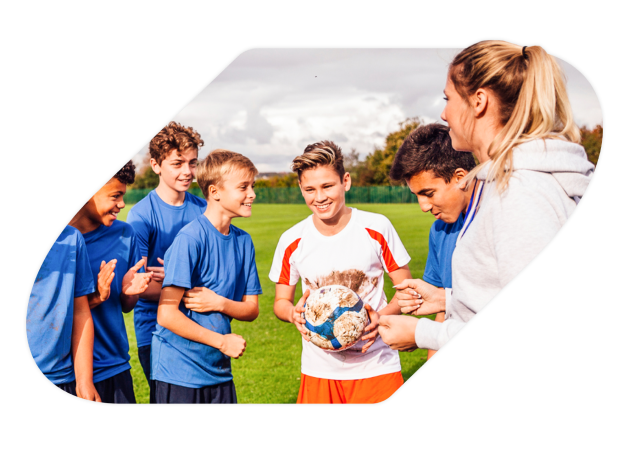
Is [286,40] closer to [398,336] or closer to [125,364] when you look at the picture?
[398,336]

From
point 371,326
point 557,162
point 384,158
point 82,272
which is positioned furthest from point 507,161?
point 82,272

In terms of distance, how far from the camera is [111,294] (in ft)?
8.95

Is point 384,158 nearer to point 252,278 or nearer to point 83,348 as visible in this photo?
→ point 252,278

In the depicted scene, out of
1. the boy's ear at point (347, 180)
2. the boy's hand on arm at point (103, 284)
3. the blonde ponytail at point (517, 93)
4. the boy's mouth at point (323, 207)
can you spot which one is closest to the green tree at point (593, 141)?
the blonde ponytail at point (517, 93)

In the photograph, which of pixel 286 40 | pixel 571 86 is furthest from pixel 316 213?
pixel 571 86

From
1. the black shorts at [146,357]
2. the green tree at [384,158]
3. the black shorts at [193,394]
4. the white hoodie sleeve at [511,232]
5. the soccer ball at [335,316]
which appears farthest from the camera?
the black shorts at [146,357]

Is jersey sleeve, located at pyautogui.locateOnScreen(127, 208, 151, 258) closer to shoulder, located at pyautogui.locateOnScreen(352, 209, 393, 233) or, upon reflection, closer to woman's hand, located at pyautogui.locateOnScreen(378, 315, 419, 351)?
shoulder, located at pyautogui.locateOnScreen(352, 209, 393, 233)

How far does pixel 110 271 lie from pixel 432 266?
1.59m

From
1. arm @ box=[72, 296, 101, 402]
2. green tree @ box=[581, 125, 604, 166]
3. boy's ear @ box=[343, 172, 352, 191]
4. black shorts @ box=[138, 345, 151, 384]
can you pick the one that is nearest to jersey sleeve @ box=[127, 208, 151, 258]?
arm @ box=[72, 296, 101, 402]

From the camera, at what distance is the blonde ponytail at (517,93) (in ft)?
7.70

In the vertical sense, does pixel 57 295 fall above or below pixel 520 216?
below

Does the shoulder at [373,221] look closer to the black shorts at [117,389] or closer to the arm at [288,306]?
the arm at [288,306]

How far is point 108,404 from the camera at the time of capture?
2812mm

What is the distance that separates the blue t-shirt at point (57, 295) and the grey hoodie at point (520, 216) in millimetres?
1793
